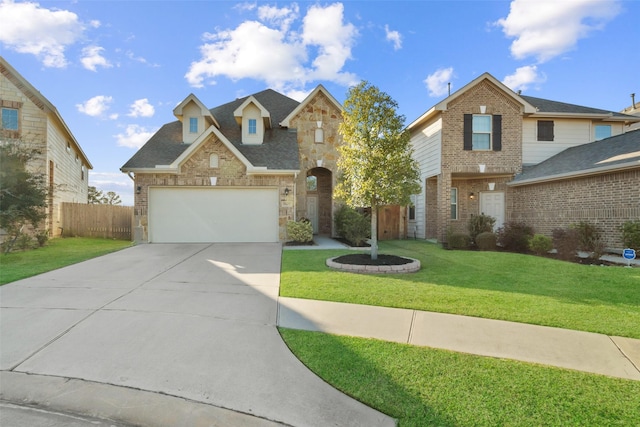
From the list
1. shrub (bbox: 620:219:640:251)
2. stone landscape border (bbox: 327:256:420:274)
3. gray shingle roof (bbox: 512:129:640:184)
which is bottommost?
stone landscape border (bbox: 327:256:420:274)

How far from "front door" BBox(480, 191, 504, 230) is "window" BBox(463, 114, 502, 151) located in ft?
7.56

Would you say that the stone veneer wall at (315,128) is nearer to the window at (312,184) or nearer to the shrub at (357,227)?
the window at (312,184)

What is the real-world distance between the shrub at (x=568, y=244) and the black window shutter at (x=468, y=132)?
5518 mm

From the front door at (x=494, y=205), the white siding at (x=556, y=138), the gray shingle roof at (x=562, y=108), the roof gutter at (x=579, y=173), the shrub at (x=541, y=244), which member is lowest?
the shrub at (x=541, y=244)

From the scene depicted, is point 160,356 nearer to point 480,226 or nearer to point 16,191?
point 16,191

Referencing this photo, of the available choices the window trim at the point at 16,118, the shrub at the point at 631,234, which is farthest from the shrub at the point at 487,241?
the window trim at the point at 16,118

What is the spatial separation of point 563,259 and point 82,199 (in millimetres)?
28445

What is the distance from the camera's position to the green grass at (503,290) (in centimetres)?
479

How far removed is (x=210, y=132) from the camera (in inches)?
519

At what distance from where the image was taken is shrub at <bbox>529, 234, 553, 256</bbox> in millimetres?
10822

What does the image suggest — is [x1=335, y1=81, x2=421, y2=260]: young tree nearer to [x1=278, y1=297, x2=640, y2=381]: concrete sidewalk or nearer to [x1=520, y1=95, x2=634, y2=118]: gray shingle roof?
[x1=278, y1=297, x2=640, y2=381]: concrete sidewalk

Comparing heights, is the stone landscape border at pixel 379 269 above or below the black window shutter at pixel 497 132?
below

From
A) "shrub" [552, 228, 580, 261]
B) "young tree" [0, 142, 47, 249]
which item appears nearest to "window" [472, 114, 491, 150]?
"shrub" [552, 228, 580, 261]

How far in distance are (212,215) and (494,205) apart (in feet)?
42.8
